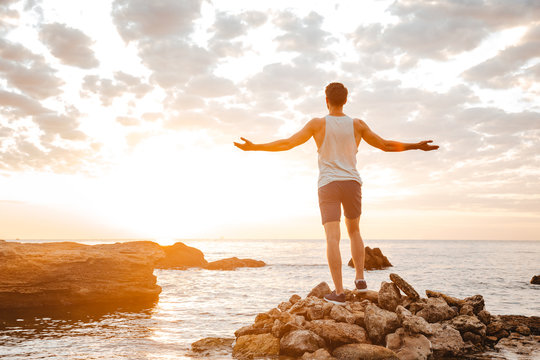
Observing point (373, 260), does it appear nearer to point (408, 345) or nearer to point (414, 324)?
point (414, 324)

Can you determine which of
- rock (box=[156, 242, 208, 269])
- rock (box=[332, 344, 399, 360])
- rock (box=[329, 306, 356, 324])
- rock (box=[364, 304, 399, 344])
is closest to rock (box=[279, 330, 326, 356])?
rock (box=[332, 344, 399, 360])

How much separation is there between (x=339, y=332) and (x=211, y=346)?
2.79 meters

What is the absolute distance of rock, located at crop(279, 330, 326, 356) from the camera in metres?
6.77

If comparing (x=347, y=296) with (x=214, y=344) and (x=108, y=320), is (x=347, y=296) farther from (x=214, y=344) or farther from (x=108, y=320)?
(x=108, y=320)

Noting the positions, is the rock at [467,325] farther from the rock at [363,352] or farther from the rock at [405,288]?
the rock at [363,352]

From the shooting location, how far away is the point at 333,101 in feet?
22.9

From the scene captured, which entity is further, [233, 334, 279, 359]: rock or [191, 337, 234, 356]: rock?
[191, 337, 234, 356]: rock

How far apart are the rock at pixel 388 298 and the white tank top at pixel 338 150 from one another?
2.50 metres

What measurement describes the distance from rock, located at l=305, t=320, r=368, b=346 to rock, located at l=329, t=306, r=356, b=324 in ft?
0.44

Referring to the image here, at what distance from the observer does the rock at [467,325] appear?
7695 mm

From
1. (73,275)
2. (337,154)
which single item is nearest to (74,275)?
(73,275)

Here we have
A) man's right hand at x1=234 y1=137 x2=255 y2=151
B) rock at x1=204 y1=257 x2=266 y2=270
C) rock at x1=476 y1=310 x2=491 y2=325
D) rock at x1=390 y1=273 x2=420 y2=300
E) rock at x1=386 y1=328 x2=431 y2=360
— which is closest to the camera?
man's right hand at x1=234 y1=137 x2=255 y2=151

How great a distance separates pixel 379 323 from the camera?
6867 millimetres

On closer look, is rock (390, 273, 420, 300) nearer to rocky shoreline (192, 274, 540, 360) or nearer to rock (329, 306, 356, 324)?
rocky shoreline (192, 274, 540, 360)
